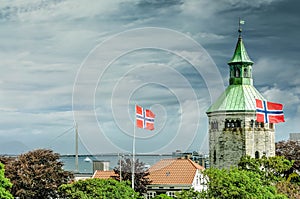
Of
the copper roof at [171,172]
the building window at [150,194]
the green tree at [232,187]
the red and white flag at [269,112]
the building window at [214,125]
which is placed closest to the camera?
the green tree at [232,187]

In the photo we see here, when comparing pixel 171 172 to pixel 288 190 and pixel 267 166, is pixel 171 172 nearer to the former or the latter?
pixel 267 166

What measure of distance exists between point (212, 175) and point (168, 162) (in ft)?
110

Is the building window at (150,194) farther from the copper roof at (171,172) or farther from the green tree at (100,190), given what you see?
the green tree at (100,190)

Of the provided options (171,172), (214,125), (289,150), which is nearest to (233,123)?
(214,125)

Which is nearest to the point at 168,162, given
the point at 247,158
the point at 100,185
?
the point at 247,158

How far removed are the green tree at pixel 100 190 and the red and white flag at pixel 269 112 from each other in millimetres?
21659

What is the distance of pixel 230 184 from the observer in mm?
50438

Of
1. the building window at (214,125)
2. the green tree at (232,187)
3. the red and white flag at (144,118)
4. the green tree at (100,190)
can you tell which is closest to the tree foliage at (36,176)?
the green tree at (100,190)

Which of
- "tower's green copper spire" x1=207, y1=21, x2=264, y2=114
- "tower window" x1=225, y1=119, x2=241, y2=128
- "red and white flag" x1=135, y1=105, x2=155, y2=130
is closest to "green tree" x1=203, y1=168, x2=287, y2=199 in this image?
"red and white flag" x1=135, y1=105, x2=155, y2=130

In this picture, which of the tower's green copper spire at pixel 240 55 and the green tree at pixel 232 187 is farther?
the tower's green copper spire at pixel 240 55

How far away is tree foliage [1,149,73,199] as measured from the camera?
2724 inches

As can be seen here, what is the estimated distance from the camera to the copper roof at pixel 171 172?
84.1 meters

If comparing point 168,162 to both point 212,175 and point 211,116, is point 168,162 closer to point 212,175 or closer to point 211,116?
point 211,116

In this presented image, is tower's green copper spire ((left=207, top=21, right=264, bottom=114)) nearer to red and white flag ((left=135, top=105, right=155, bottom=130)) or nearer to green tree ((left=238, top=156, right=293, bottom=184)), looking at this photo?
green tree ((left=238, top=156, right=293, bottom=184))
